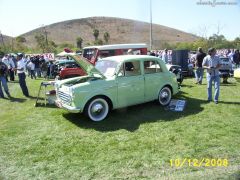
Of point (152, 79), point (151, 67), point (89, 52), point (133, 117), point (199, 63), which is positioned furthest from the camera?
point (89, 52)

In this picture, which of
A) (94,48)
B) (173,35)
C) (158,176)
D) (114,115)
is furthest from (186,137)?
(173,35)

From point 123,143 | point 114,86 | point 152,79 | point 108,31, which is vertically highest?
point 108,31

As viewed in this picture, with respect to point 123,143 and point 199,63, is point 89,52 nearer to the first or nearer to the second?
point 199,63

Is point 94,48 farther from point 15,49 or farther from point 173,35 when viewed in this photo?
point 173,35

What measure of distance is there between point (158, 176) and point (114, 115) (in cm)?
357

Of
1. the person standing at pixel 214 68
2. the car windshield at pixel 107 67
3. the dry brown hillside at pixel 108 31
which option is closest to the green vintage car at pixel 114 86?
the car windshield at pixel 107 67

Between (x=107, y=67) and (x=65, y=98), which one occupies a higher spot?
(x=107, y=67)

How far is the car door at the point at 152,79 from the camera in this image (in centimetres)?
809

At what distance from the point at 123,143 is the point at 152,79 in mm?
2970

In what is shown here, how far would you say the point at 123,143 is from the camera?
18.7ft

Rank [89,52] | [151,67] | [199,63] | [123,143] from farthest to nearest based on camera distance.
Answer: [89,52] < [199,63] < [151,67] < [123,143]

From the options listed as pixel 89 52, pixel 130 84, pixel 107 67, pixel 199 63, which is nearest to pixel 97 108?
pixel 130 84

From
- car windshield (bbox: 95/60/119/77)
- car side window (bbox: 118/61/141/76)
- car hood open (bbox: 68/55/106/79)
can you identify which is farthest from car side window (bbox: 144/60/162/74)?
car hood open (bbox: 68/55/106/79)

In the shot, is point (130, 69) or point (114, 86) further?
point (130, 69)
